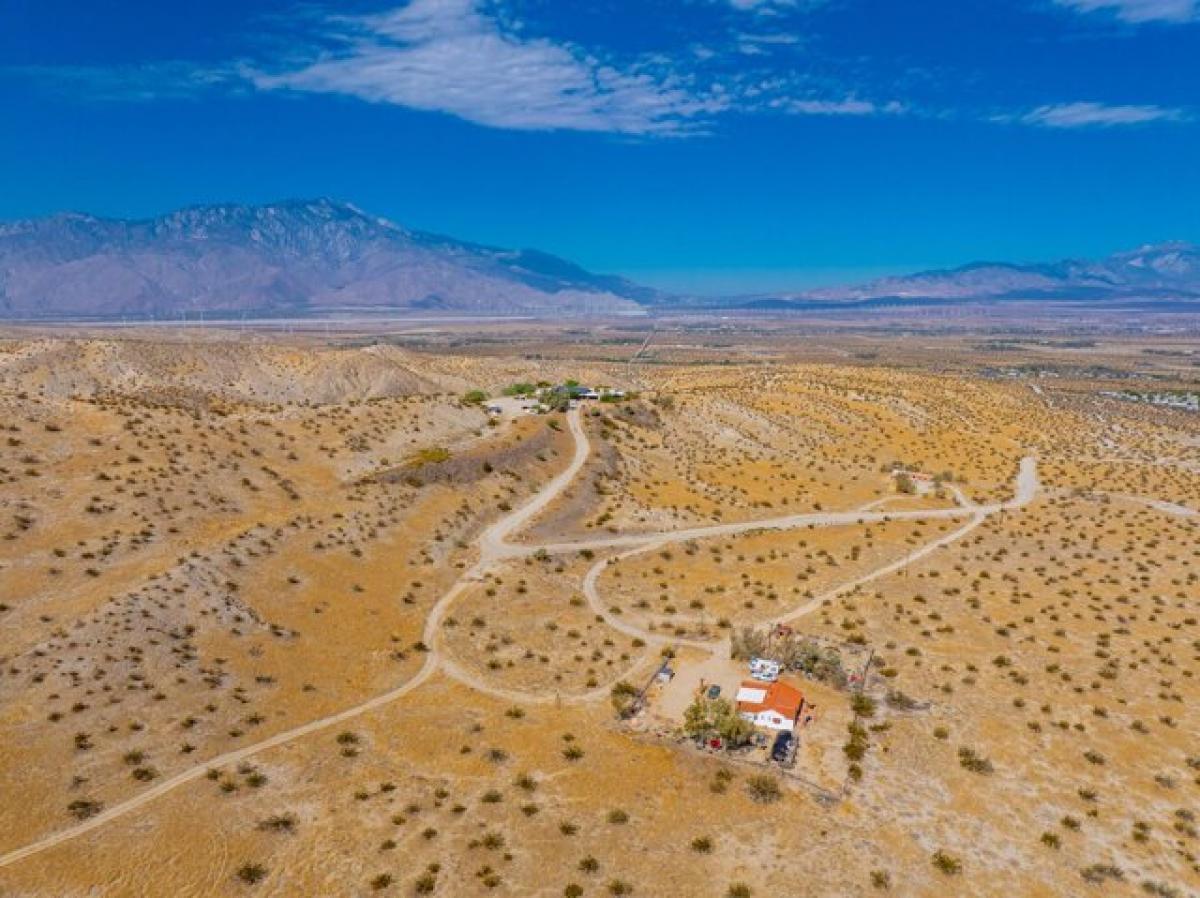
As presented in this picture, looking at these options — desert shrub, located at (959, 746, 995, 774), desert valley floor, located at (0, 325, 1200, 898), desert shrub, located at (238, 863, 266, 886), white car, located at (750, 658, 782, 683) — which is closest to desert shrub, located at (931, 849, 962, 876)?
desert valley floor, located at (0, 325, 1200, 898)

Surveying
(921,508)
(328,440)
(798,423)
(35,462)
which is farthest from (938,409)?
(35,462)

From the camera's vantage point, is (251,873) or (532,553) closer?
(251,873)

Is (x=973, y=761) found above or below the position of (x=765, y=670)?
below

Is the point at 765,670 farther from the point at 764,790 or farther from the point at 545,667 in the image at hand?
the point at 545,667

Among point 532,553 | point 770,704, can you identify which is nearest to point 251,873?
point 770,704

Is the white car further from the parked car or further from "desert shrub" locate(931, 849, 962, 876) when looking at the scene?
"desert shrub" locate(931, 849, 962, 876)

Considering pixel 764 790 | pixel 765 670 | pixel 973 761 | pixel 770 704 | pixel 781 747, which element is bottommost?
pixel 764 790
